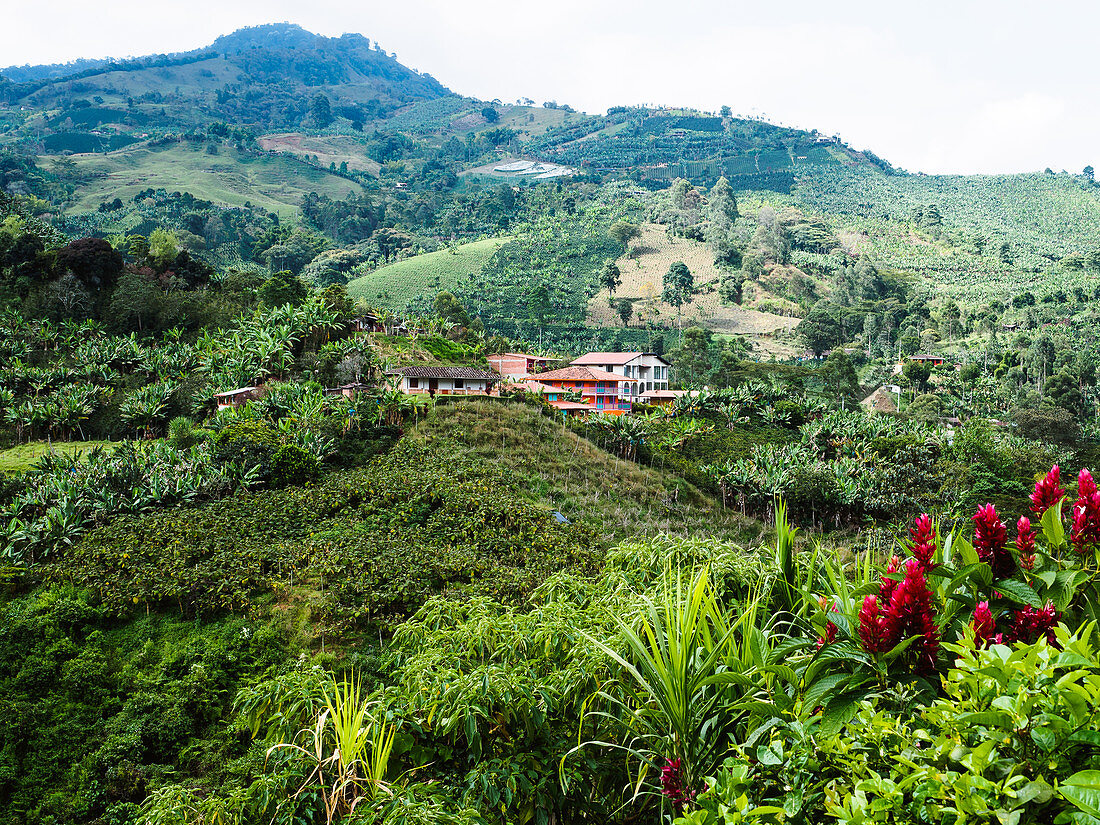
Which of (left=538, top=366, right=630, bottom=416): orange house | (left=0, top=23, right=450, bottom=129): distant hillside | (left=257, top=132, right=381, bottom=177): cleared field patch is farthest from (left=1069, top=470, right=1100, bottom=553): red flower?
(left=0, top=23, right=450, bottom=129): distant hillside

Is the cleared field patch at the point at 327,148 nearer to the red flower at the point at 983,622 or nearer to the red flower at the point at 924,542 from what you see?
the red flower at the point at 924,542

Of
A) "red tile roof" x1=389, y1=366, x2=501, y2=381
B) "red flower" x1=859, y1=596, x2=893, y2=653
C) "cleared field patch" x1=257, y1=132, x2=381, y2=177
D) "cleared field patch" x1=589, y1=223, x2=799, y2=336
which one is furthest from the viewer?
"cleared field patch" x1=257, y1=132, x2=381, y2=177

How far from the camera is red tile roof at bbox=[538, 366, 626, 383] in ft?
108

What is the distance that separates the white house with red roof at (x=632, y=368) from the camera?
3394 cm

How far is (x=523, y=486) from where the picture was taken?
18.5m

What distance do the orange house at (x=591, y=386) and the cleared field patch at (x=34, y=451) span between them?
18.3m

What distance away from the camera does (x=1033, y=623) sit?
1.98 m

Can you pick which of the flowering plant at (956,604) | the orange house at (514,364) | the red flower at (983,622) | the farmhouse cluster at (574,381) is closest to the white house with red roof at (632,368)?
the farmhouse cluster at (574,381)

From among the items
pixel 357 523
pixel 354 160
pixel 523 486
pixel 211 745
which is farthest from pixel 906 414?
pixel 354 160

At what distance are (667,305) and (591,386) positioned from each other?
34.0 m

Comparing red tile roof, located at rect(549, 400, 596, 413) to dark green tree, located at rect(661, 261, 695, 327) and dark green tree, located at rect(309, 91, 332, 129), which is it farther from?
dark green tree, located at rect(309, 91, 332, 129)

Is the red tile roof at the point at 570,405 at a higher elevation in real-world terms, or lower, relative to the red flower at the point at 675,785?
lower

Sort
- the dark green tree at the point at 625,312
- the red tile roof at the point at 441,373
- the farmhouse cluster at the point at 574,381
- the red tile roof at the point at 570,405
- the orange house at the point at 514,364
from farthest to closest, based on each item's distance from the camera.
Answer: the dark green tree at the point at 625,312 < the orange house at the point at 514,364 < the red tile roof at the point at 570,405 < the farmhouse cluster at the point at 574,381 < the red tile roof at the point at 441,373

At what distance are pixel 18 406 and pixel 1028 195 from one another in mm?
136006
